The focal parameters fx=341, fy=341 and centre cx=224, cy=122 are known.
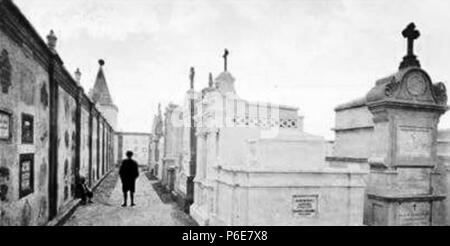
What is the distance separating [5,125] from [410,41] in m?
9.50

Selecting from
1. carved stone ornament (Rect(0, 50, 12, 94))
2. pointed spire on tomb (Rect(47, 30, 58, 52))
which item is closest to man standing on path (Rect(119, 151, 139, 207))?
pointed spire on tomb (Rect(47, 30, 58, 52))

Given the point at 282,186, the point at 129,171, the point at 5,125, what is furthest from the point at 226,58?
the point at 5,125

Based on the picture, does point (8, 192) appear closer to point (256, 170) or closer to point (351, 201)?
point (256, 170)

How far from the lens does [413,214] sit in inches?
360

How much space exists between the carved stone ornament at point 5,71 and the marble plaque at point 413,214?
Answer: 359 inches

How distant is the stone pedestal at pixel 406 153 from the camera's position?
884 cm

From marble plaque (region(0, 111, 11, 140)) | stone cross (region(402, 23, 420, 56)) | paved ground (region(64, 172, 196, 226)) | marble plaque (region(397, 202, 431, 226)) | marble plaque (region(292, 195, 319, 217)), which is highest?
stone cross (region(402, 23, 420, 56))

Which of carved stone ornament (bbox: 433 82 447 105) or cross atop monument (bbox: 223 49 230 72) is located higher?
cross atop monument (bbox: 223 49 230 72)

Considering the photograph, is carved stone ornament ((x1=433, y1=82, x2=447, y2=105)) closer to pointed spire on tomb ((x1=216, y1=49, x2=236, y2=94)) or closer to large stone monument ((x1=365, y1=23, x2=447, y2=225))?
large stone monument ((x1=365, y1=23, x2=447, y2=225))

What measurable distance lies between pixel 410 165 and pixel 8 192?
9180 mm

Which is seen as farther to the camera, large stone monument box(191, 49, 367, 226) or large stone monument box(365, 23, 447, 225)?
large stone monument box(365, 23, 447, 225)

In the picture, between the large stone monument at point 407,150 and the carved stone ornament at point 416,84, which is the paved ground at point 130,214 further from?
the carved stone ornament at point 416,84

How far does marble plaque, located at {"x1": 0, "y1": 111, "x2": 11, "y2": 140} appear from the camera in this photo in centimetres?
506
